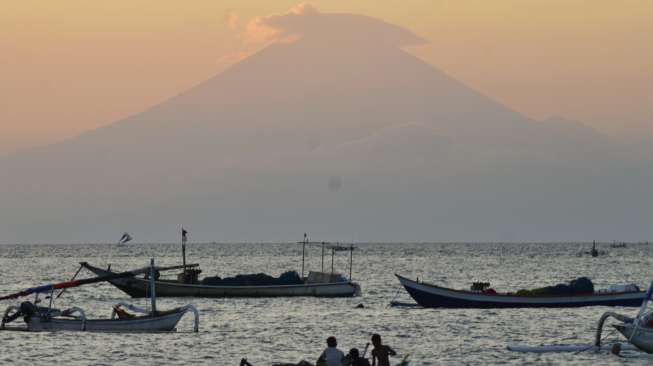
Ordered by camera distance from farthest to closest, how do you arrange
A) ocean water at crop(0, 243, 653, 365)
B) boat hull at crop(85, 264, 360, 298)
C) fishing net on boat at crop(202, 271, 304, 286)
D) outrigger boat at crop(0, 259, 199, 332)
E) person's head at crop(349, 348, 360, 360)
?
fishing net on boat at crop(202, 271, 304, 286), boat hull at crop(85, 264, 360, 298), outrigger boat at crop(0, 259, 199, 332), ocean water at crop(0, 243, 653, 365), person's head at crop(349, 348, 360, 360)

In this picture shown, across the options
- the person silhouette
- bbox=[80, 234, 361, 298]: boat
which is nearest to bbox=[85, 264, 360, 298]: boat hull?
bbox=[80, 234, 361, 298]: boat

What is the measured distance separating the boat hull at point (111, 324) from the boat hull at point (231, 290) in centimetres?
2586

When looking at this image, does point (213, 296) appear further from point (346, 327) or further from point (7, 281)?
point (7, 281)

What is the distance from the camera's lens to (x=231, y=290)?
8925 centimetres

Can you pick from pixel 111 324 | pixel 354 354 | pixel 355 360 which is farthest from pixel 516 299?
pixel 354 354

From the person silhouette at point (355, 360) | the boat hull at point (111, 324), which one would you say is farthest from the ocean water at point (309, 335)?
the person silhouette at point (355, 360)

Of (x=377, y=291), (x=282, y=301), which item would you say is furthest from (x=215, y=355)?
(x=377, y=291)

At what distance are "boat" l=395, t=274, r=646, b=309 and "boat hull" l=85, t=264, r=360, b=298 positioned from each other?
49.3 ft

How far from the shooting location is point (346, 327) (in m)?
66.9

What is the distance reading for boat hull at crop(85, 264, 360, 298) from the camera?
87.5 m

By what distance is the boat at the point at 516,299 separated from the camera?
73750mm

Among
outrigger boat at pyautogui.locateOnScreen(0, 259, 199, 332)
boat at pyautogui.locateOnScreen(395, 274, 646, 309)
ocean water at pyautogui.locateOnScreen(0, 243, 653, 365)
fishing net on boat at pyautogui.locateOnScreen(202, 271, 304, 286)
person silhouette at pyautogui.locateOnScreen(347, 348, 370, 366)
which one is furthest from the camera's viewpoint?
fishing net on boat at pyautogui.locateOnScreen(202, 271, 304, 286)

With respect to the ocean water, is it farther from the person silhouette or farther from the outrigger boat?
the person silhouette

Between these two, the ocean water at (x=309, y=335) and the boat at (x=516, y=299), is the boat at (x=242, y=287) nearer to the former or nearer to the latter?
the ocean water at (x=309, y=335)
